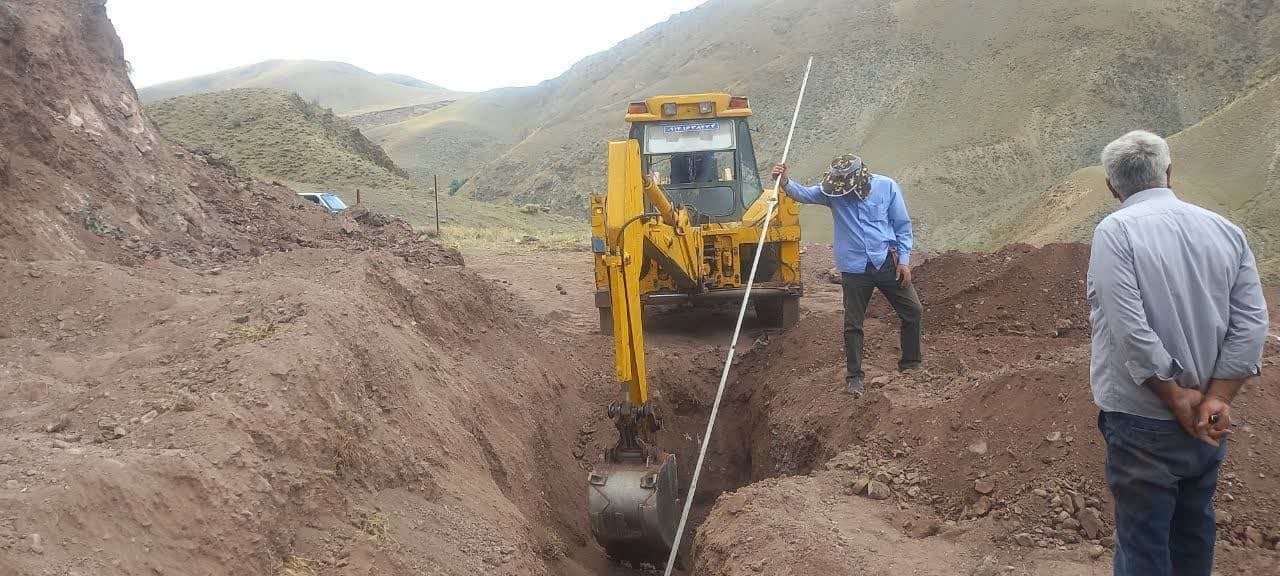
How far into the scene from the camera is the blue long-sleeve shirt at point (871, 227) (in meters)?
6.72

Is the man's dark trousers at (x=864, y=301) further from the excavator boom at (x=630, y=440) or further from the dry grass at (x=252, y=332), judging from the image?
the dry grass at (x=252, y=332)

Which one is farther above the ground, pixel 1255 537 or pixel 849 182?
pixel 849 182

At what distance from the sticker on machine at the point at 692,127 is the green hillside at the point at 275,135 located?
2598 cm

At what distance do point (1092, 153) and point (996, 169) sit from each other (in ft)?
9.72

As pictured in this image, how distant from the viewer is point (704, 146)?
10.9 metres

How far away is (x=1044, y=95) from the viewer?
31922mm

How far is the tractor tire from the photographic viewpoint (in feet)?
34.8

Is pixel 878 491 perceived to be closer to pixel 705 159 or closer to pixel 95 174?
pixel 705 159

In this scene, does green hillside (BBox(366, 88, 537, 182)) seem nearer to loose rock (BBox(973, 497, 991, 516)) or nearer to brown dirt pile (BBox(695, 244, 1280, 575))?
brown dirt pile (BBox(695, 244, 1280, 575))

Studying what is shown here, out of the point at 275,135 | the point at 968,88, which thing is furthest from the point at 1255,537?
the point at 275,135

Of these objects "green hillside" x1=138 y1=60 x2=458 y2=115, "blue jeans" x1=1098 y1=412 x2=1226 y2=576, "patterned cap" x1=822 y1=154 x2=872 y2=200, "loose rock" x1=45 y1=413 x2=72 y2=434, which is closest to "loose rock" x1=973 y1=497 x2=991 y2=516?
"blue jeans" x1=1098 y1=412 x2=1226 y2=576

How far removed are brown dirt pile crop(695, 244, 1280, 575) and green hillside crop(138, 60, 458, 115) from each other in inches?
4223

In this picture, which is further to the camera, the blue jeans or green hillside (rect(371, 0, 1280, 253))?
green hillside (rect(371, 0, 1280, 253))

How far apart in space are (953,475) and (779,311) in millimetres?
5491
